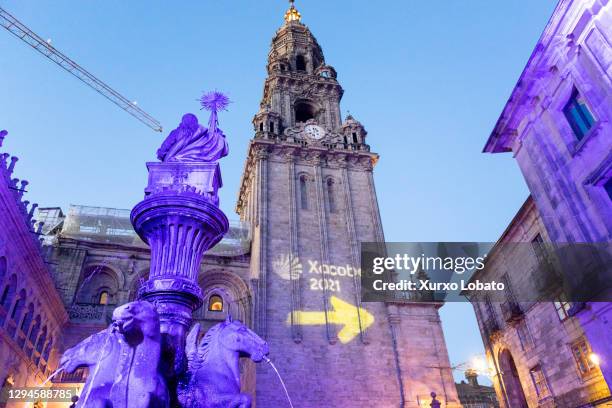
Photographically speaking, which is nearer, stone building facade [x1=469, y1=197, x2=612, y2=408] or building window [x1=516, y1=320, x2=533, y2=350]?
stone building facade [x1=469, y1=197, x2=612, y2=408]

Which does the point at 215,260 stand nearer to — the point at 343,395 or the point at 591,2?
the point at 343,395

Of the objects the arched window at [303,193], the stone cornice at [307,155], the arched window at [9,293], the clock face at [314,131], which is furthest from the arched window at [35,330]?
the clock face at [314,131]

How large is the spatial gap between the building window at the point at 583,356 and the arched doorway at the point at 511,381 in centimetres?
786

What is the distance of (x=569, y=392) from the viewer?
1938cm

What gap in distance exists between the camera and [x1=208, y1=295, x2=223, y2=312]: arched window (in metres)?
25.2

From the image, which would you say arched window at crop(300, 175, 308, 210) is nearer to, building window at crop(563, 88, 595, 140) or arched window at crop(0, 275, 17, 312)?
arched window at crop(0, 275, 17, 312)

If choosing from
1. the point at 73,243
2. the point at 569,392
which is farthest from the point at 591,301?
the point at 73,243

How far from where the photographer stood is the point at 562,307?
1998 centimetres

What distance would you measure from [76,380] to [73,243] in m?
7.70

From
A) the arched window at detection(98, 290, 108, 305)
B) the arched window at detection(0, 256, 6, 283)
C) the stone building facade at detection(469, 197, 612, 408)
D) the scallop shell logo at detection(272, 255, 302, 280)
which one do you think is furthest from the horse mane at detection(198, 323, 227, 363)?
the arched window at detection(98, 290, 108, 305)

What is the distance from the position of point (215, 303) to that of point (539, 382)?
18.4 m

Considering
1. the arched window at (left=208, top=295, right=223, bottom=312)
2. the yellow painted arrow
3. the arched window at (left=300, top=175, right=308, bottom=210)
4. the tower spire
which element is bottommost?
the yellow painted arrow

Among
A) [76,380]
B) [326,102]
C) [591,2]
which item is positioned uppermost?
[326,102]

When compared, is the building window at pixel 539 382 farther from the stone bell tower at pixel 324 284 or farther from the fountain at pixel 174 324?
the fountain at pixel 174 324
